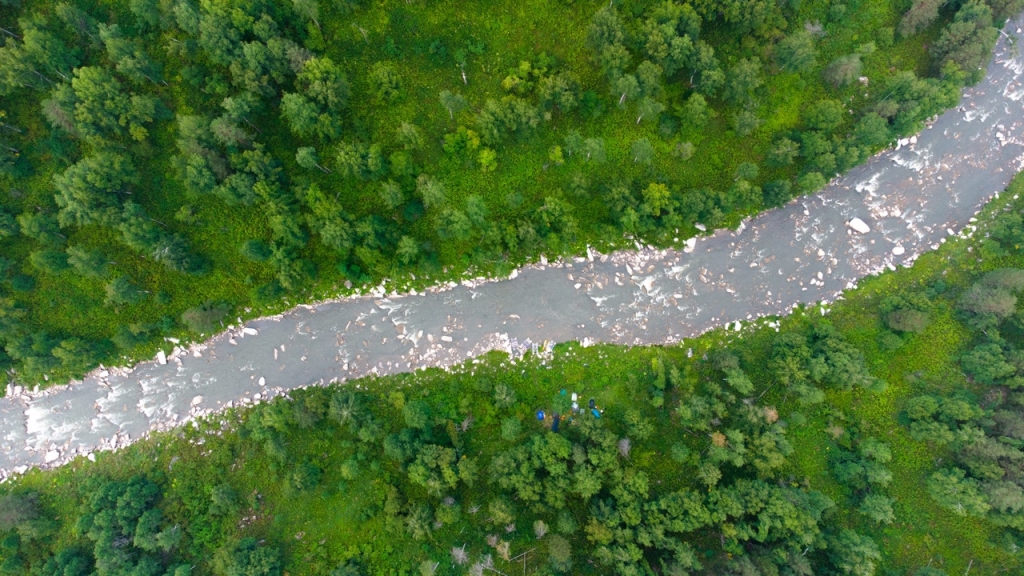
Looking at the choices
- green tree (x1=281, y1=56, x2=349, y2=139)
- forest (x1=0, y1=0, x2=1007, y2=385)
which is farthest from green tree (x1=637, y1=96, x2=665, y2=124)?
green tree (x1=281, y1=56, x2=349, y2=139)

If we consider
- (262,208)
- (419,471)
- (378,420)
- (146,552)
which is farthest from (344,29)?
(146,552)

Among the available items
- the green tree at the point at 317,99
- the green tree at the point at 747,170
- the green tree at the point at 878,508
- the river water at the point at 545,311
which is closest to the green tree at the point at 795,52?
the green tree at the point at 747,170

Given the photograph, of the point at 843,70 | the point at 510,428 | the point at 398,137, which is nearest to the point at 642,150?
the point at 843,70

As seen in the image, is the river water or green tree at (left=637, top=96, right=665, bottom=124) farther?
the river water

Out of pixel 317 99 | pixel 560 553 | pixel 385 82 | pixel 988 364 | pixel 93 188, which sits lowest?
pixel 560 553

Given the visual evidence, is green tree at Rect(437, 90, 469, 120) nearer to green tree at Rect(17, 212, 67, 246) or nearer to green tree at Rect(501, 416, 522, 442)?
green tree at Rect(501, 416, 522, 442)

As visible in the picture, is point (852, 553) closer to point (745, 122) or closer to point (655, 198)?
point (655, 198)
